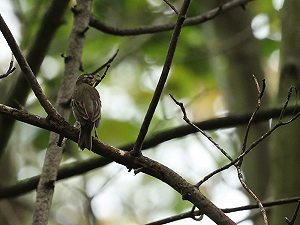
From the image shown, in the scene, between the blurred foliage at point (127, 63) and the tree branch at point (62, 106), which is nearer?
the tree branch at point (62, 106)

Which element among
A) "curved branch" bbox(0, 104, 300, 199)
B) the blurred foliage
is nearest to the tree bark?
"curved branch" bbox(0, 104, 300, 199)

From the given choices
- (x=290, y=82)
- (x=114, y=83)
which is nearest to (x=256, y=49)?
(x=290, y=82)

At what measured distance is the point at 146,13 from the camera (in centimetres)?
744

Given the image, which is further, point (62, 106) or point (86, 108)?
point (86, 108)

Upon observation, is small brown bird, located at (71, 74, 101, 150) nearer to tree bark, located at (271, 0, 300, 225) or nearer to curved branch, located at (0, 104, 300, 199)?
curved branch, located at (0, 104, 300, 199)

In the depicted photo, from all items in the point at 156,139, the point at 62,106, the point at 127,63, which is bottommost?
the point at 156,139

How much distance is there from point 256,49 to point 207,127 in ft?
10.1

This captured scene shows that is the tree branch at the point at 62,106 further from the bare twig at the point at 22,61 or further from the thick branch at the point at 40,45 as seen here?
the bare twig at the point at 22,61

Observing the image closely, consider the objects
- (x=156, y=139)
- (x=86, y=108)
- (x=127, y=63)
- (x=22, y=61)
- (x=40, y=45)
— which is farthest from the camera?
(x=127, y=63)

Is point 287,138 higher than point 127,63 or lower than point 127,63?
lower

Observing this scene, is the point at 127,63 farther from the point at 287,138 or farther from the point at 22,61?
the point at 22,61

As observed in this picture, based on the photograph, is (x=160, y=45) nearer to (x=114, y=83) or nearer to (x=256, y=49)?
(x=256, y=49)

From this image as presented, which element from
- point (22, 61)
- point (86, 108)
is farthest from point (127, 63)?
point (22, 61)

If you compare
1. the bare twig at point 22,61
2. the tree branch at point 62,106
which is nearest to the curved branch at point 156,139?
the tree branch at point 62,106
